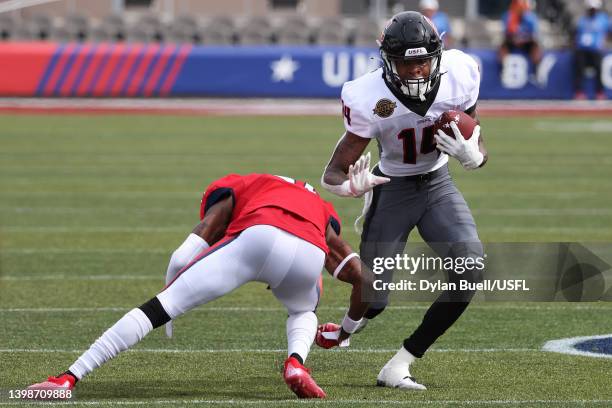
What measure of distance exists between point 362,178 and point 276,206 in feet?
1.25

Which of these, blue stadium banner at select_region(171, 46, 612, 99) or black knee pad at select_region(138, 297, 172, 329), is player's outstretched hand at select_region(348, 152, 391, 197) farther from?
blue stadium banner at select_region(171, 46, 612, 99)

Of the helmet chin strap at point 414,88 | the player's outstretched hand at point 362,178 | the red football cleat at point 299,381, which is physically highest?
the helmet chin strap at point 414,88

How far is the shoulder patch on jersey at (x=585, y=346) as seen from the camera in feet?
18.7

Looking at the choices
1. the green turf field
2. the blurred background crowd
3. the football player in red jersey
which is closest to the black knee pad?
the football player in red jersey

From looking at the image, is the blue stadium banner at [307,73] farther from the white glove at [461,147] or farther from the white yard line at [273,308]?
the white glove at [461,147]

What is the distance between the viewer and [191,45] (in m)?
21.4

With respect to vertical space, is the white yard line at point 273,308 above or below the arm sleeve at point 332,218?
below

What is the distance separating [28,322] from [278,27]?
1762 centimetres

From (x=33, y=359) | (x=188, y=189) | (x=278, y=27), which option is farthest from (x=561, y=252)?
(x=278, y=27)

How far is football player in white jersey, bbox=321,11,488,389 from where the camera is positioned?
497cm

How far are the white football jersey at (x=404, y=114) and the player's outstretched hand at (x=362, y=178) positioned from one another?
224 mm

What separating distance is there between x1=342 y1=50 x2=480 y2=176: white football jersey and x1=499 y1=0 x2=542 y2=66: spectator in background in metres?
15.7

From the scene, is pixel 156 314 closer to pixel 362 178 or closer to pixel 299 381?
pixel 299 381

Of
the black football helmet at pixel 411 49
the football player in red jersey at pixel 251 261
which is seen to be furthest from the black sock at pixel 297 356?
the black football helmet at pixel 411 49
